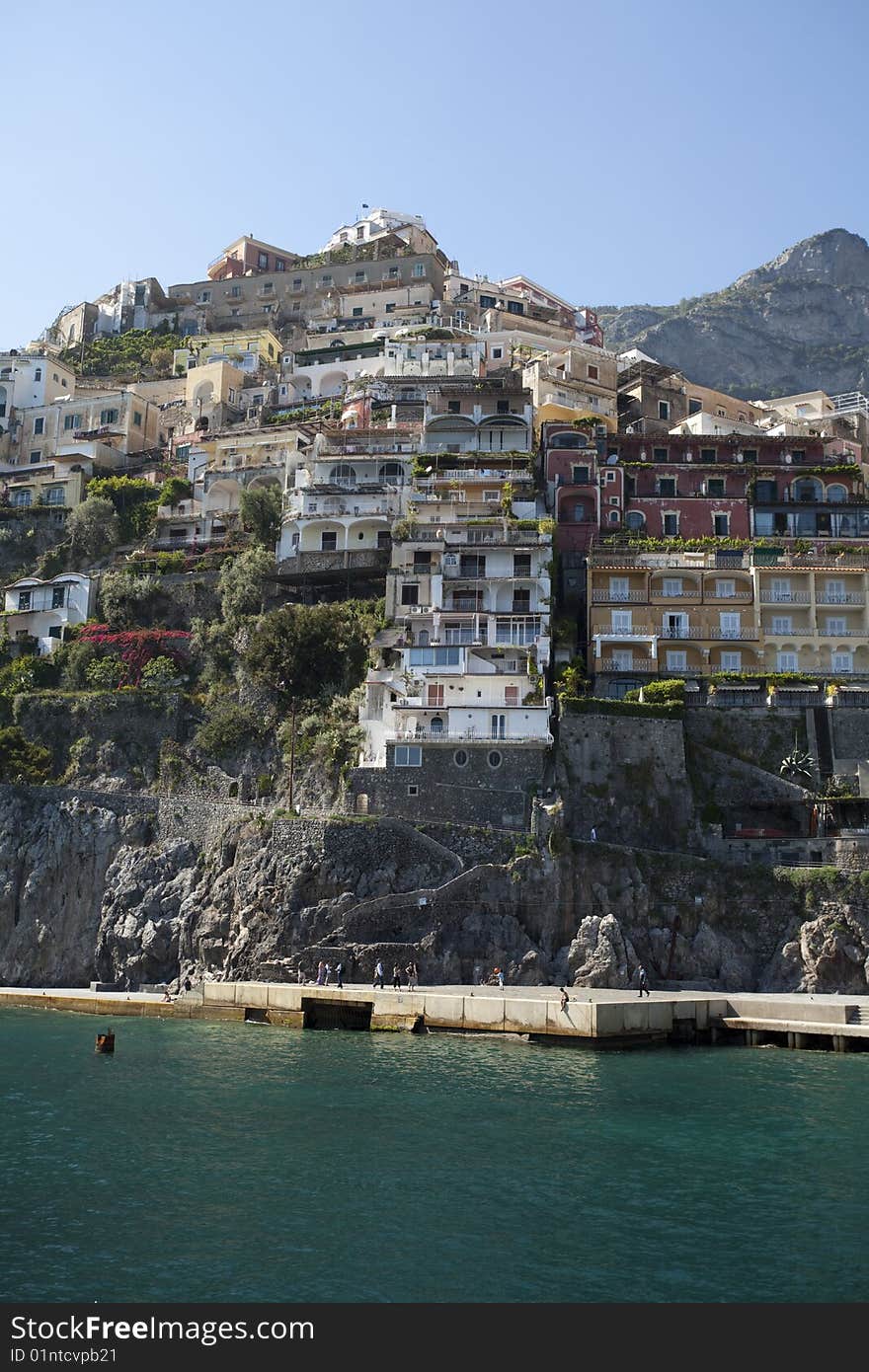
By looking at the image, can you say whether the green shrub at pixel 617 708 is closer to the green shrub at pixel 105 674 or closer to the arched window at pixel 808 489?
the arched window at pixel 808 489

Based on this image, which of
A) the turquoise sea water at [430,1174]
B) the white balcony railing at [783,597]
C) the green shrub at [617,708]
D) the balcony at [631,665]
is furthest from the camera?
the white balcony railing at [783,597]

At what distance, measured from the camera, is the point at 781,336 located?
18438 cm

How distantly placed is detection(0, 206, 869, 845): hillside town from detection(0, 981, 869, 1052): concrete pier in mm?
9635

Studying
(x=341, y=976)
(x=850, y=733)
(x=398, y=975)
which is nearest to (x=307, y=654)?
(x=341, y=976)

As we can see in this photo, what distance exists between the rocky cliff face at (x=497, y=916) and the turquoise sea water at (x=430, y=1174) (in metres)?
7.73

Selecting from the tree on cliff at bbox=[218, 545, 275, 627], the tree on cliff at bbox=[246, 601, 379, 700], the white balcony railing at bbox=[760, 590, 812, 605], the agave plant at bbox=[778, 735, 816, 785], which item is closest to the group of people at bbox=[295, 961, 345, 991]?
the tree on cliff at bbox=[246, 601, 379, 700]

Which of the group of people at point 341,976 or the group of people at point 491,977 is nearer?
the group of people at point 341,976

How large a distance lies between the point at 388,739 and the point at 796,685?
18351 millimetres

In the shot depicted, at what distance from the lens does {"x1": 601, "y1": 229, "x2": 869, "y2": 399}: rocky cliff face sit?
583 ft

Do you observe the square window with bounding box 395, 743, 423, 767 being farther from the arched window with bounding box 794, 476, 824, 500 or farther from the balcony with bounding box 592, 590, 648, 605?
the arched window with bounding box 794, 476, 824, 500

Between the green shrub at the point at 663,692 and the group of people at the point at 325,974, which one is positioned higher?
the green shrub at the point at 663,692

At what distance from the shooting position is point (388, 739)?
60.0 meters

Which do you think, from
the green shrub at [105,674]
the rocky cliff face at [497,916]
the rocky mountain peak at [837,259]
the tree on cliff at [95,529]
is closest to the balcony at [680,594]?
the rocky cliff face at [497,916]

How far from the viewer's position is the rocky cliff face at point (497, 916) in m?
53.6
